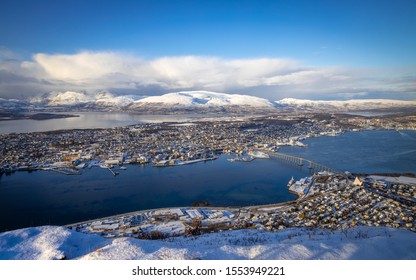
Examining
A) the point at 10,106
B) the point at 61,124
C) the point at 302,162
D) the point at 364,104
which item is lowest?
the point at 302,162

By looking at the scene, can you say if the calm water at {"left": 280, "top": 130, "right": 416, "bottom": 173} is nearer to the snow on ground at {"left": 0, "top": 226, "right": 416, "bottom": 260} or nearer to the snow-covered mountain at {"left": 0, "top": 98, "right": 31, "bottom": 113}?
the snow on ground at {"left": 0, "top": 226, "right": 416, "bottom": 260}

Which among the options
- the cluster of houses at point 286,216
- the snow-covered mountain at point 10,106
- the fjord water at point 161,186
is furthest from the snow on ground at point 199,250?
the snow-covered mountain at point 10,106

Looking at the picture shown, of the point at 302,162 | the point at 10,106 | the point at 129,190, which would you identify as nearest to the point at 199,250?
the point at 129,190

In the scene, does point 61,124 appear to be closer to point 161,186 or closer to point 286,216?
point 161,186

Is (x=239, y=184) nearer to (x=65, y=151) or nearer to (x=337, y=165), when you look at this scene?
(x=337, y=165)
